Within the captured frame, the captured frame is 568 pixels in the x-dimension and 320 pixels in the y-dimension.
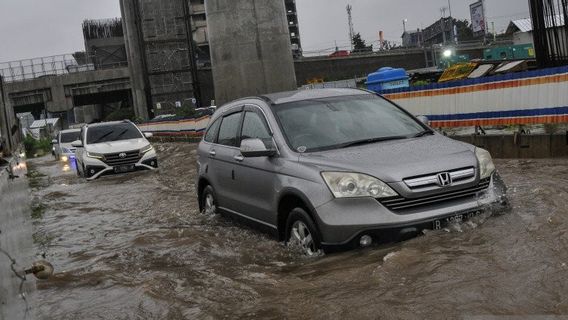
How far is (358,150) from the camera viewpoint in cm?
546

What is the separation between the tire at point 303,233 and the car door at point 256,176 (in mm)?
295

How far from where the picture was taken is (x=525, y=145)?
1113cm

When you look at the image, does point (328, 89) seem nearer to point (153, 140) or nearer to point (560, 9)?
point (560, 9)

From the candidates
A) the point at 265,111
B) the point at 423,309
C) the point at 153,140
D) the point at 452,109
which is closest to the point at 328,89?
the point at 265,111

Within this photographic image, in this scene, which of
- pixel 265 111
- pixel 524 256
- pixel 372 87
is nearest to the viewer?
pixel 524 256

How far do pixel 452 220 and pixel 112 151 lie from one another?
12342mm

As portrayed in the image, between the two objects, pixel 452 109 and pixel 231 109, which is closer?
pixel 231 109

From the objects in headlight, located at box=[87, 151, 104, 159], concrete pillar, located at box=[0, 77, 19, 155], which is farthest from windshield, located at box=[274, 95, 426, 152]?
headlight, located at box=[87, 151, 104, 159]

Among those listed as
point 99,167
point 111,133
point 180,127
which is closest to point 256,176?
point 99,167

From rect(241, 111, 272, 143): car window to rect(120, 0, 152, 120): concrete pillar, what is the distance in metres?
44.7

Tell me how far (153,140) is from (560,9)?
26.7m

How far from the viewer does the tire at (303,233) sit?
17.0ft

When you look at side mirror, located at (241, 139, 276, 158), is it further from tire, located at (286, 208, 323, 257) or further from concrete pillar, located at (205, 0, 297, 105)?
concrete pillar, located at (205, 0, 297, 105)

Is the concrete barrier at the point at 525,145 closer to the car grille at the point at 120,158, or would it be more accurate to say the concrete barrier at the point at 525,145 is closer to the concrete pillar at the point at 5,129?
the concrete pillar at the point at 5,129
